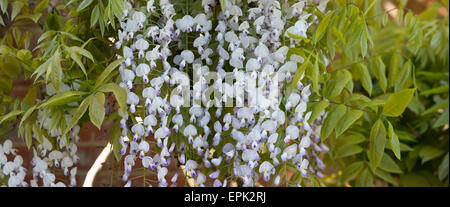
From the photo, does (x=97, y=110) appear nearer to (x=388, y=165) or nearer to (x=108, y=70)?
(x=108, y=70)

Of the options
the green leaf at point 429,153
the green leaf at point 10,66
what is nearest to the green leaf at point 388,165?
the green leaf at point 429,153

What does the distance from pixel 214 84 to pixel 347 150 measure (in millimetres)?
621

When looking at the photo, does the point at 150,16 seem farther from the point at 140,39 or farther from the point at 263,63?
the point at 263,63

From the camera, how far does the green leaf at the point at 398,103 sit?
2.85ft

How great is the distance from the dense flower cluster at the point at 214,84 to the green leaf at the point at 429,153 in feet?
2.08

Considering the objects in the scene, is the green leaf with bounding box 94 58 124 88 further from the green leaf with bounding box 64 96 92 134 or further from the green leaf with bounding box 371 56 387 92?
the green leaf with bounding box 371 56 387 92

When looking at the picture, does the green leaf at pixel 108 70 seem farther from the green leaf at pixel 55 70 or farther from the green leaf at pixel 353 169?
the green leaf at pixel 353 169

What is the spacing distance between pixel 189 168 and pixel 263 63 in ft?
0.78

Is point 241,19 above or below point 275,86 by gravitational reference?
above

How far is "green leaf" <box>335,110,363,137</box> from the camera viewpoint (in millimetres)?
905

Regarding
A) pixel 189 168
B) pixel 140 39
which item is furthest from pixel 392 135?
pixel 140 39

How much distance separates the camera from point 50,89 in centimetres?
94

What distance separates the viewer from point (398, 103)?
0.88 m

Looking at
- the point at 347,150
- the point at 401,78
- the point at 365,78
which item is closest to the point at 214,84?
the point at 365,78
